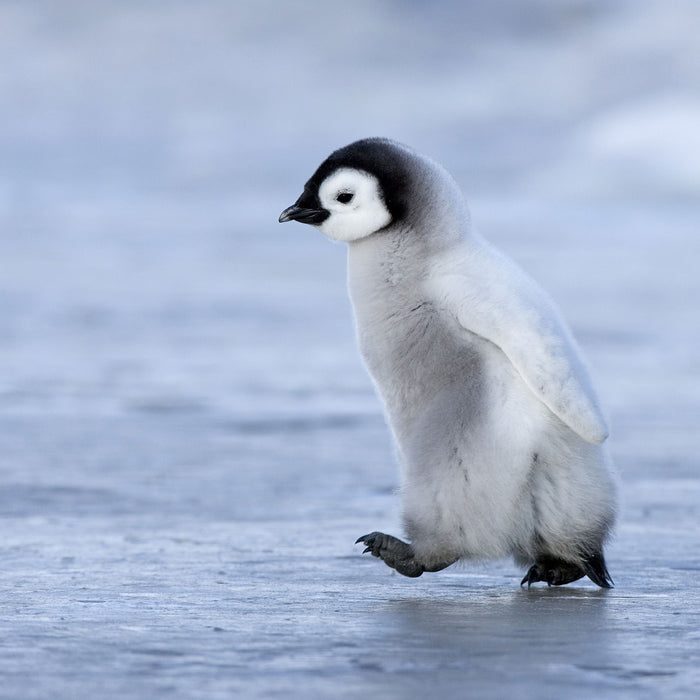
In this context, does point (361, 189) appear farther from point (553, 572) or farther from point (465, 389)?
point (553, 572)

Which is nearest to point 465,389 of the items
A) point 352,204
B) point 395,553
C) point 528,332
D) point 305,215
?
point 528,332

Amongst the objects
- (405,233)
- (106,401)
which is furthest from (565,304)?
(405,233)

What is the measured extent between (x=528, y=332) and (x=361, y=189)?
24.3 inches

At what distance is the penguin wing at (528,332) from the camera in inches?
136

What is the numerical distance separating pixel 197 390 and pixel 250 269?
1338cm

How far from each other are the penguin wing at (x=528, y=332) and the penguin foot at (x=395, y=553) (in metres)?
0.48

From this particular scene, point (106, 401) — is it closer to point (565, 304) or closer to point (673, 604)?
point (673, 604)

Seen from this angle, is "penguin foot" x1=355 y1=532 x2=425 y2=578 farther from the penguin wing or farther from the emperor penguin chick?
the penguin wing

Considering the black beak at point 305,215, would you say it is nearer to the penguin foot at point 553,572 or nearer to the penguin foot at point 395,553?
the penguin foot at point 395,553

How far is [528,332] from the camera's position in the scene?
350cm

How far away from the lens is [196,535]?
172 inches

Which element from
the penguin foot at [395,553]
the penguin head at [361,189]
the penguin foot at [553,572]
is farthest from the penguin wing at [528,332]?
the penguin foot at [395,553]

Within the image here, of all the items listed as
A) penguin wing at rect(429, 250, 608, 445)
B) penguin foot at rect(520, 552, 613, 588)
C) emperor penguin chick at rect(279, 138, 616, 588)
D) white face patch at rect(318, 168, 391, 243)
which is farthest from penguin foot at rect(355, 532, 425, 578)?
white face patch at rect(318, 168, 391, 243)

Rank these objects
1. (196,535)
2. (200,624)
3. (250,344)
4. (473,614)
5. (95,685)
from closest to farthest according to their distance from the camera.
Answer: (95,685)
(200,624)
(473,614)
(196,535)
(250,344)
